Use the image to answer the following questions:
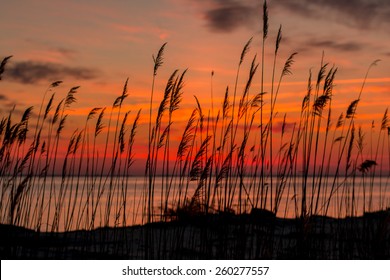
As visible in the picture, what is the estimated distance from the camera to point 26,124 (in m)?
5.20

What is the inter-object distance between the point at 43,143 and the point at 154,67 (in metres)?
1.67

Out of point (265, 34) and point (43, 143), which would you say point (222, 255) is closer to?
point (265, 34)

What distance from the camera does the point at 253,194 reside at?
4.87 metres

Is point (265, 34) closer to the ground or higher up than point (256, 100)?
higher up
